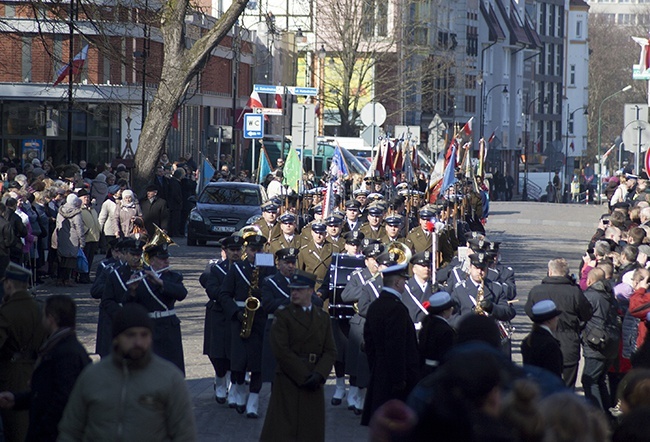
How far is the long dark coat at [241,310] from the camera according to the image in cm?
1234

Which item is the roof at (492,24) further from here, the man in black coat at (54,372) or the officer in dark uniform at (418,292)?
the man in black coat at (54,372)

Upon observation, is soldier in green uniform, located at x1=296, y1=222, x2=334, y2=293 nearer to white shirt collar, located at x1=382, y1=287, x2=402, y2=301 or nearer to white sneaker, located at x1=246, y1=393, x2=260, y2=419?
white sneaker, located at x1=246, y1=393, x2=260, y2=419

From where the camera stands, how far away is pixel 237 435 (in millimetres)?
11227

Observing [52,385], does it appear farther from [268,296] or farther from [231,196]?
[231,196]

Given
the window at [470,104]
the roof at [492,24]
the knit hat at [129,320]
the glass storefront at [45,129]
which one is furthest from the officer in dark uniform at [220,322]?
the roof at [492,24]

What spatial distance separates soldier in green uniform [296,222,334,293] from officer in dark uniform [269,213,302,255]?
0.39 metres

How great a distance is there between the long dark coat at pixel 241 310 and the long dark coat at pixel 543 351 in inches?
131

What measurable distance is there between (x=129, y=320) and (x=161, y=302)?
14.8 feet

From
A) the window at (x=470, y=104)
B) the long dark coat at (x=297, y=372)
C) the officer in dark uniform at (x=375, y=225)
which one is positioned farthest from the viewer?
the window at (x=470, y=104)

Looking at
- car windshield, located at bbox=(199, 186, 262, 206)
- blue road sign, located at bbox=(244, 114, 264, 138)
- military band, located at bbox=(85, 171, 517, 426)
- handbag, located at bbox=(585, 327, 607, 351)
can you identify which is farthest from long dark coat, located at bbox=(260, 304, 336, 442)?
blue road sign, located at bbox=(244, 114, 264, 138)

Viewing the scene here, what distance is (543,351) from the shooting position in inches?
375

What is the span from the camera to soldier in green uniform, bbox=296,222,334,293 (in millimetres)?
14633

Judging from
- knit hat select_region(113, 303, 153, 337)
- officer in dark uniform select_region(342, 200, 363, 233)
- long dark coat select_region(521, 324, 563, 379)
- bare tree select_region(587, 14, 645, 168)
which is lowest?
long dark coat select_region(521, 324, 563, 379)

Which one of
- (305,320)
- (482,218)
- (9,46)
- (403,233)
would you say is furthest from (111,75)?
(305,320)
